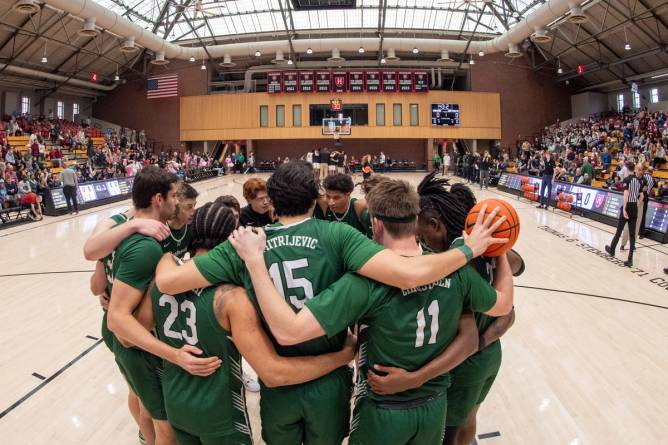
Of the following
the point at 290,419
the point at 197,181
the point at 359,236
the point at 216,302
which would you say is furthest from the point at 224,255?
the point at 197,181

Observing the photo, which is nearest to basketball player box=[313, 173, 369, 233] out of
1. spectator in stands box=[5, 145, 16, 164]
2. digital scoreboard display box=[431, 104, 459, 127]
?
spectator in stands box=[5, 145, 16, 164]

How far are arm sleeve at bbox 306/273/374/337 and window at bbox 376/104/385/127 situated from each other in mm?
30151


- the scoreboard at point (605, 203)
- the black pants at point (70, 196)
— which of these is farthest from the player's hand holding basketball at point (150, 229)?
the black pants at point (70, 196)

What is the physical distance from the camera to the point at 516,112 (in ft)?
104

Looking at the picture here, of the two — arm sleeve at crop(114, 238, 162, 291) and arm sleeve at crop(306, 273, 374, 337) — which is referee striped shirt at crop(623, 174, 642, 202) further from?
arm sleeve at crop(114, 238, 162, 291)

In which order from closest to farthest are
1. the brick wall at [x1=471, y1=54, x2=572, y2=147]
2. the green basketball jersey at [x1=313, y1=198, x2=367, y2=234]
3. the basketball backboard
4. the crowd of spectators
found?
the green basketball jersey at [x1=313, y1=198, x2=367, y2=234] < the crowd of spectators < the basketball backboard < the brick wall at [x1=471, y1=54, x2=572, y2=147]

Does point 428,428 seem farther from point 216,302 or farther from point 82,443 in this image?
point 82,443

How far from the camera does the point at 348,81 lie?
30.3 metres

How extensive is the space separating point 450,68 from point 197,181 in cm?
1926

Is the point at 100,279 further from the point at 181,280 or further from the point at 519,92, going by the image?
the point at 519,92

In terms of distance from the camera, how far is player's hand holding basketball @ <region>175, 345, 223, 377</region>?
1.92 metres

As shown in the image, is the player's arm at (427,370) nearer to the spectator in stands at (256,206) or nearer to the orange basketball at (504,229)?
the orange basketball at (504,229)

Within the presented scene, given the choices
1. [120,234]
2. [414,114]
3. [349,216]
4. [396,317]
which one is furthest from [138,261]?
[414,114]

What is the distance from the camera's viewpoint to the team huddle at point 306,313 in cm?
176
